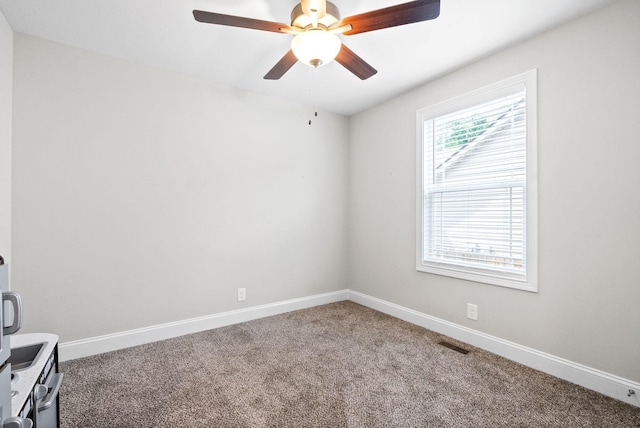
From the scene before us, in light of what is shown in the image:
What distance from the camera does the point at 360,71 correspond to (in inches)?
87.1

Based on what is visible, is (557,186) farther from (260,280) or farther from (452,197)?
(260,280)

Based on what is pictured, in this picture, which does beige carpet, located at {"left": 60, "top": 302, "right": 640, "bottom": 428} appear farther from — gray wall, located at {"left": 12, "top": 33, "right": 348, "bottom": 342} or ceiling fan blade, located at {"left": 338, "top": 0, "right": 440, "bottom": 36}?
ceiling fan blade, located at {"left": 338, "top": 0, "right": 440, "bottom": 36}

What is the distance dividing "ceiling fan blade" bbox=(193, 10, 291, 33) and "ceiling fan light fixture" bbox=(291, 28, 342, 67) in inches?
5.1

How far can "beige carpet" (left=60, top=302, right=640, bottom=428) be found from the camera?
171 cm

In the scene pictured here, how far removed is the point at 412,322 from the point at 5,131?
12.3 feet

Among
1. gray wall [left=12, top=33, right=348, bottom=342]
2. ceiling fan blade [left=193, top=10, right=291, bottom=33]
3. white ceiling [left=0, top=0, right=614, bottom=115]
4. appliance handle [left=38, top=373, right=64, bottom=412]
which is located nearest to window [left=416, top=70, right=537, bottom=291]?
white ceiling [left=0, top=0, right=614, bottom=115]

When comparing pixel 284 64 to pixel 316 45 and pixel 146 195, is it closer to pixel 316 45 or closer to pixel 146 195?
pixel 316 45

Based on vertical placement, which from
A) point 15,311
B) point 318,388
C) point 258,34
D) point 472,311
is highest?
point 258,34

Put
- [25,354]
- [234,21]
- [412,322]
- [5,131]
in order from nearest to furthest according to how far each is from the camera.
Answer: [25,354]
[234,21]
[5,131]
[412,322]

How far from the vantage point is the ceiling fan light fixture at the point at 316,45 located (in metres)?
1.70

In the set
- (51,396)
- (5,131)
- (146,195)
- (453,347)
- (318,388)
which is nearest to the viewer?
(51,396)

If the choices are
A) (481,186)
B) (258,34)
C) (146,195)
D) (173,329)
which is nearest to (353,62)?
(258,34)

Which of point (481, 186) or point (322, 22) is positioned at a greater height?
point (322, 22)

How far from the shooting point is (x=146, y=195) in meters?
2.73
